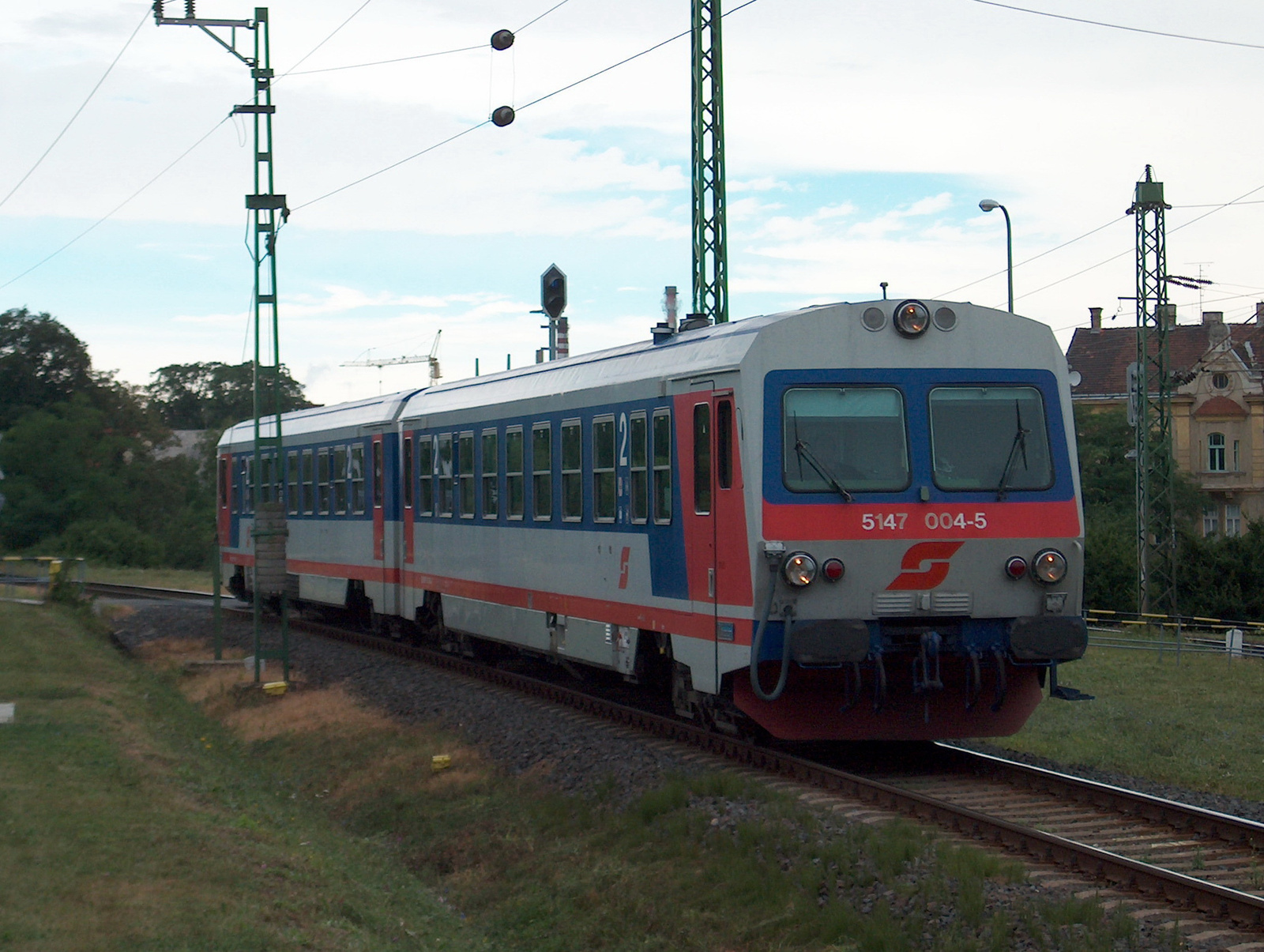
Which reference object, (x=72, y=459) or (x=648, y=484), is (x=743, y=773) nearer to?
(x=648, y=484)

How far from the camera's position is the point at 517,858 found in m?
10.7

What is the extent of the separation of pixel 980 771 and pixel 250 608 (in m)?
21.1

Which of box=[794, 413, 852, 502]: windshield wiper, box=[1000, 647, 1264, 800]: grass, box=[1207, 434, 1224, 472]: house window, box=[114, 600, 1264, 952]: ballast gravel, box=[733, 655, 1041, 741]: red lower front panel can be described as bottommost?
box=[1000, 647, 1264, 800]: grass

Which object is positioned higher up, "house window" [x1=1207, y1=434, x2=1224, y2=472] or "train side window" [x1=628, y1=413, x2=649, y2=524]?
"house window" [x1=1207, y1=434, x2=1224, y2=472]

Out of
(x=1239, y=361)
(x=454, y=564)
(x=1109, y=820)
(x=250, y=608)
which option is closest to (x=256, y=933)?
(x=1109, y=820)

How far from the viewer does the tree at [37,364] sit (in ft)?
226

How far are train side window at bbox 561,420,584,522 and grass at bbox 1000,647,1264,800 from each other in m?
4.49

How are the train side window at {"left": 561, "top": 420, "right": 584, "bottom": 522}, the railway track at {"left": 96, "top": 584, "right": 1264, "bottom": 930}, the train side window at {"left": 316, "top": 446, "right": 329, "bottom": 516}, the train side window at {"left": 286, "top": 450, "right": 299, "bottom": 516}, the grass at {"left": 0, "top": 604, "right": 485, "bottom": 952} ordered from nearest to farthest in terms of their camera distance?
1. the grass at {"left": 0, "top": 604, "right": 485, "bottom": 952}
2. the railway track at {"left": 96, "top": 584, "right": 1264, "bottom": 930}
3. the train side window at {"left": 561, "top": 420, "right": 584, "bottom": 522}
4. the train side window at {"left": 316, "top": 446, "right": 329, "bottom": 516}
5. the train side window at {"left": 286, "top": 450, "right": 299, "bottom": 516}

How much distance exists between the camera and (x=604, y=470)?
1392 cm

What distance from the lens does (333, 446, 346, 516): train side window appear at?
23016mm

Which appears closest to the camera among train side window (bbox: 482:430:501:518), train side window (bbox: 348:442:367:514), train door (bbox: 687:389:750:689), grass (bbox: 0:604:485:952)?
grass (bbox: 0:604:485:952)

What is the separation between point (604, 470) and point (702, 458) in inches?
92.0

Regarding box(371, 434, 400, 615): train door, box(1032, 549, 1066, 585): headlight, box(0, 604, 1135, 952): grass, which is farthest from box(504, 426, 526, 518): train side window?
box(1032, 549, 1066, 585): headlight

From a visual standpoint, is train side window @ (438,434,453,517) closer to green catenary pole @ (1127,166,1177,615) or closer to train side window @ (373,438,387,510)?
train side window @ (373,438,387,510)
